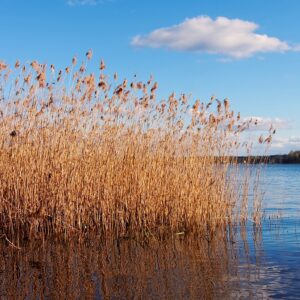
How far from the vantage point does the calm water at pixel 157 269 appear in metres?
4.42

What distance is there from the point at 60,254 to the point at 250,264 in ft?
7.56

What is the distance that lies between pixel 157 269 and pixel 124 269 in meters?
0.36

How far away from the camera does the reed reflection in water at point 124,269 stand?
4.42 meters

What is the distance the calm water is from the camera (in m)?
4.42

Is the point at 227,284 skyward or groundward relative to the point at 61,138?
groundward

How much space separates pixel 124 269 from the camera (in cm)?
522

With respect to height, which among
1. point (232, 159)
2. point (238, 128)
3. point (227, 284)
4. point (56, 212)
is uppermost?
point (238, 128)

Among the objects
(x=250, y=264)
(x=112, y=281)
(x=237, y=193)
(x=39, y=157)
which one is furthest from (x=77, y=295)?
(x=237, y=193)

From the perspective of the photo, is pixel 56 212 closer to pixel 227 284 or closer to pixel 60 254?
pixel 60 254

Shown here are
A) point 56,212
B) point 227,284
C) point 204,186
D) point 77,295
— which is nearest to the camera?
point 77,295

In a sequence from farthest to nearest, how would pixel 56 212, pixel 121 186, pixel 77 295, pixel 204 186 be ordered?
pixel 204 186 → pixel 121 186 → pixel 56 212 → pixel 77 295

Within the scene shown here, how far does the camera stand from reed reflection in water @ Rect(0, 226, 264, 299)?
4.42 m

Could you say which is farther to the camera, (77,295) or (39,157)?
(39,157)

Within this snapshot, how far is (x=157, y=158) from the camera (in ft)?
24.8
